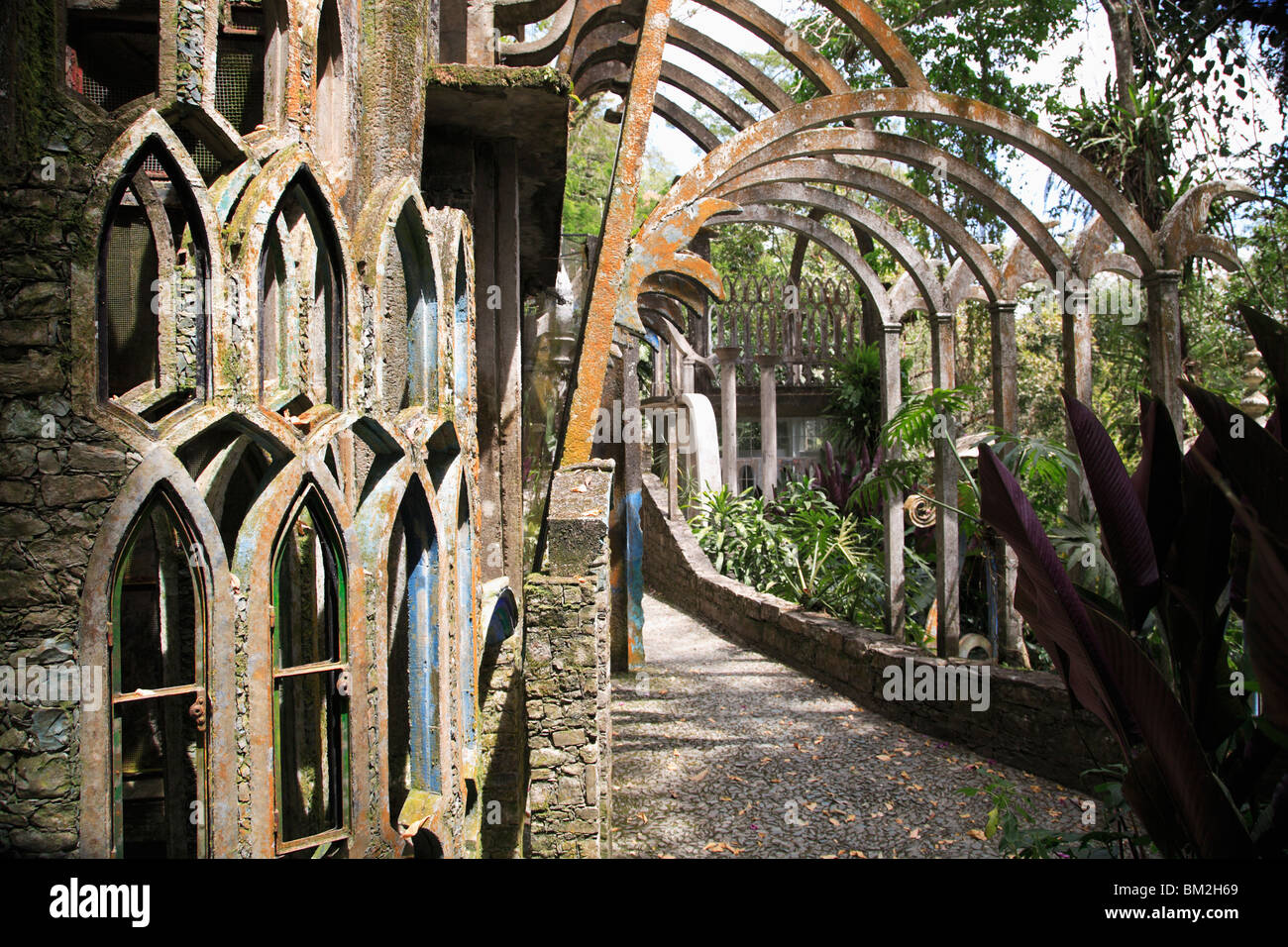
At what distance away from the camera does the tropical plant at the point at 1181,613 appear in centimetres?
176

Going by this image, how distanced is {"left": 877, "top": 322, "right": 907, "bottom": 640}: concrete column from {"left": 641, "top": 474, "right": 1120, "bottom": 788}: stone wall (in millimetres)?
255

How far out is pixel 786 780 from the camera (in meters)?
5.77

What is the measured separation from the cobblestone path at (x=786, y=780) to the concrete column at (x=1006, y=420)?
3.37 feet

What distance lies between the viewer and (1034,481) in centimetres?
778

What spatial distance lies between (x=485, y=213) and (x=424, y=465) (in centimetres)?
256

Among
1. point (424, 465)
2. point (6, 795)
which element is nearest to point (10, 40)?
point (424, 465)

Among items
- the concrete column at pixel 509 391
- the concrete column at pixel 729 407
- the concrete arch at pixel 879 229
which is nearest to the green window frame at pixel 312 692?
the concrete column at pixel 509 391

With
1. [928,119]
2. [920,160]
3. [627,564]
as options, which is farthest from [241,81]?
[627,564]

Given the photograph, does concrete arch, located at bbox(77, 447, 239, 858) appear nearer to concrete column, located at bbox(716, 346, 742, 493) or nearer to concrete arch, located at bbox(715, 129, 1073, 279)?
concrete arch, located at bbox(715, 129, 1073, 279)

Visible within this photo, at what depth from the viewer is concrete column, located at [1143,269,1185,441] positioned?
19.2 ft

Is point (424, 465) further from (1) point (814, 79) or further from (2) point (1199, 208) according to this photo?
(2) point (1199, 208)

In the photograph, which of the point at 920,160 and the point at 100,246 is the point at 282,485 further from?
the point at 920,160

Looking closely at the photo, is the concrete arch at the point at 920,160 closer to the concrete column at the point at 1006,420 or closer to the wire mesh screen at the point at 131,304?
the concrete column at the point at 1006,420

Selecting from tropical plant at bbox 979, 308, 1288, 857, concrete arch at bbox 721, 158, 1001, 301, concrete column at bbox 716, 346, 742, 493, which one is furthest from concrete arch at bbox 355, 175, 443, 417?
concrete column at bbox 716, 346, 742, 493
